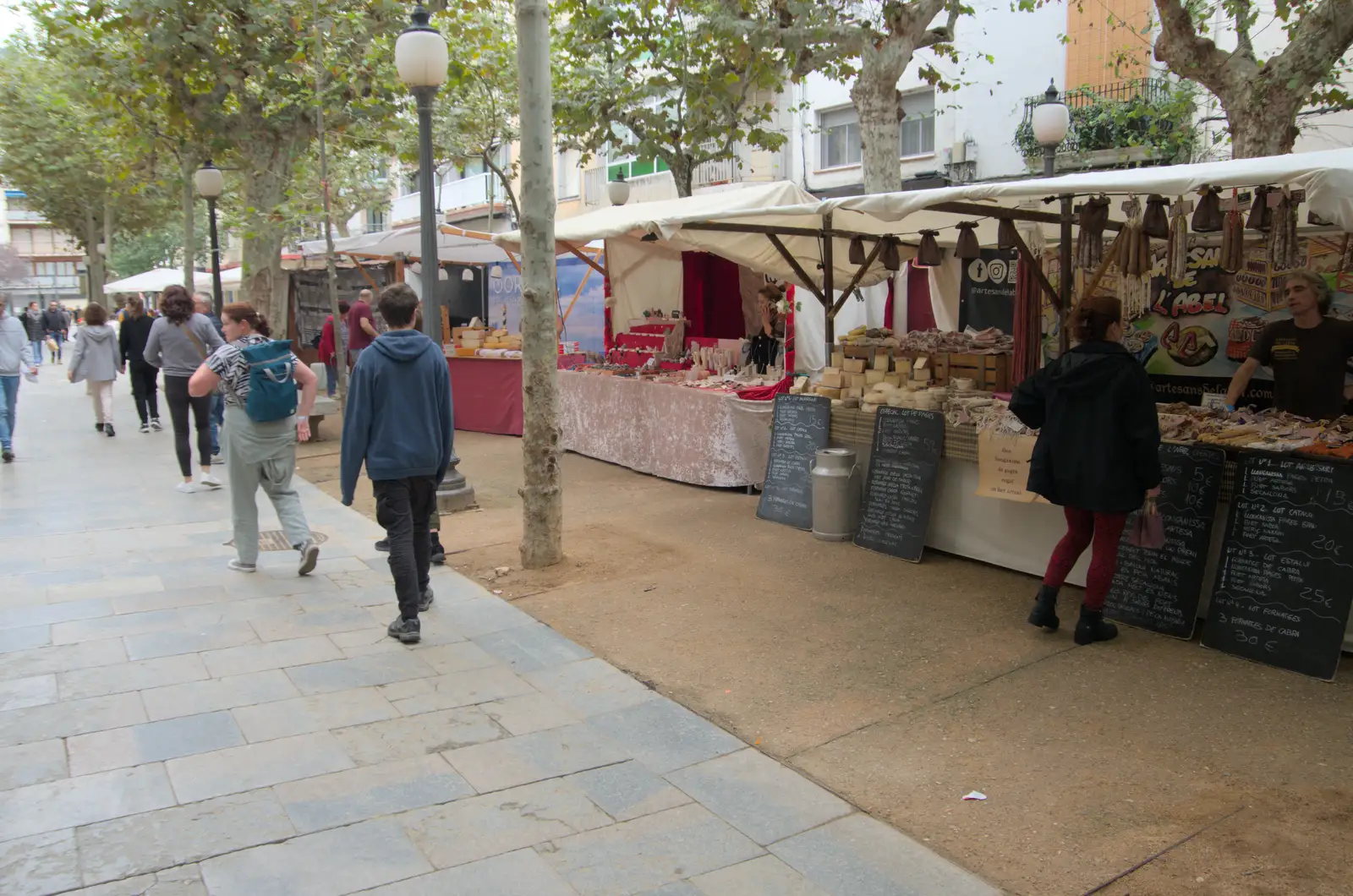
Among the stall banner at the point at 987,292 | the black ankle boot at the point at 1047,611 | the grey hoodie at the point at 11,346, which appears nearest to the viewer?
the black ankle boot at the point at 1047,611

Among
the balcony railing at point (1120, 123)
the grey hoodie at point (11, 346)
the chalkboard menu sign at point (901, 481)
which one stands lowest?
the chalkboard menu sign at point (901, 481)

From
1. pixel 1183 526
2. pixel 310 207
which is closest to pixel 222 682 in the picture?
pixel 1183 526

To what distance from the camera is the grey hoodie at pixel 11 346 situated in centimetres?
1026

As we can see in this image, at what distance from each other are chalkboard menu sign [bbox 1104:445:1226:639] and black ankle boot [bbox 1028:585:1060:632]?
0.95 ft

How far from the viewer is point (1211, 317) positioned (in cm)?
738

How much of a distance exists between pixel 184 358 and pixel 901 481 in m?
6.56

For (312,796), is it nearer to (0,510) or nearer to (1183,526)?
(1183,526)

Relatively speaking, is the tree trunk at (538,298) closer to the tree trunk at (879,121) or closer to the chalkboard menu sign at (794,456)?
the chalkboard menu sign at (794,456)

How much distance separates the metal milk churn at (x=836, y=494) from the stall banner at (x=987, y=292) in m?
4.61

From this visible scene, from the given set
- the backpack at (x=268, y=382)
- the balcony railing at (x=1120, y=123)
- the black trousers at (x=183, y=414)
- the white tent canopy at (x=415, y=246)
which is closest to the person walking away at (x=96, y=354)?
the white tent canopy at (x=415, y=246)

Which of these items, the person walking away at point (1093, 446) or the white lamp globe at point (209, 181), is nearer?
the person walking away at point (1093, 446)

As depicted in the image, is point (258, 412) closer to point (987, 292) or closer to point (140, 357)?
point (140, 357)

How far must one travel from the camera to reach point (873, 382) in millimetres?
7457

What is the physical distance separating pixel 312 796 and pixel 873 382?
203 inches
